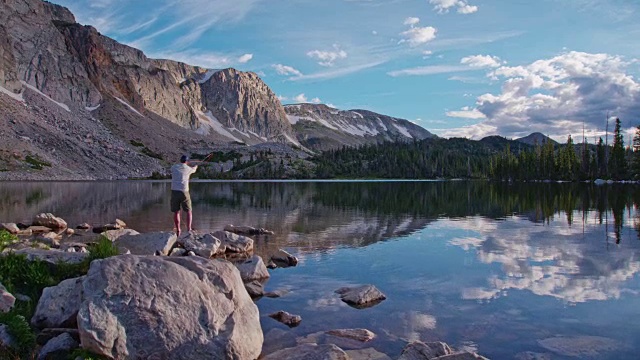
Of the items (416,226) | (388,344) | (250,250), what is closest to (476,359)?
(388,344)

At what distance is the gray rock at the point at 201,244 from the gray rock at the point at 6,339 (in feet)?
35.0

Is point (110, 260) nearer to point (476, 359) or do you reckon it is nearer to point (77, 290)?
point (77, 290)

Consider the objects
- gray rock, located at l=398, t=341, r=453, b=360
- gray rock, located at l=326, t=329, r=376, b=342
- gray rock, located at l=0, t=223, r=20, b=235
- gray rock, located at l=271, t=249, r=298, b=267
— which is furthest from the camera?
gray rock, located at l=0, t=223, r=20, b=235

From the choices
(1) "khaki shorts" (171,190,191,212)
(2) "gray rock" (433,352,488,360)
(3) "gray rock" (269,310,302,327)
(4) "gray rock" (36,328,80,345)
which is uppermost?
(1) "khaki shorts" (171,190,191,212)

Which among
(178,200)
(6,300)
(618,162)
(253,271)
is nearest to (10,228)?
(178,200)

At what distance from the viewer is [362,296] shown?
1447 cm

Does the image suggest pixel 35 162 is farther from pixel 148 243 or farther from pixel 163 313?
pixel 163 313

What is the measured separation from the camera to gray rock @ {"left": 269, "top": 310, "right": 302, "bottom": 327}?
12.6m

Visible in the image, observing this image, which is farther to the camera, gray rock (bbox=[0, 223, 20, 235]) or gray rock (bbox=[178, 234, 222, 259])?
gray rock (bbox=[0, 223, 20, 235])

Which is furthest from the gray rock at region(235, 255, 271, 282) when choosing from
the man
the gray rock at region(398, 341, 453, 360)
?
the gray rock at region(398, 341, 453, 360)

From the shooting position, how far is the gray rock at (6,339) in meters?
9.26

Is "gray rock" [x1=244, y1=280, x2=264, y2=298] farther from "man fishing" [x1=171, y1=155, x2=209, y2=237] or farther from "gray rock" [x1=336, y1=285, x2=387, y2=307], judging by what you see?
"man fishing" [x1=171, y1=155, x2=209, y2=237]

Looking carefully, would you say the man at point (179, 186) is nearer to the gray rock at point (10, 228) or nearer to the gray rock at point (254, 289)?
the gray rock at point (254, 289)

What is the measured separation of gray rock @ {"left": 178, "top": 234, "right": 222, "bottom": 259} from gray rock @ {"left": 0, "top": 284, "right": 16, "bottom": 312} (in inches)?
364
